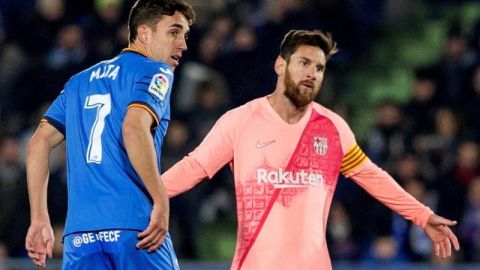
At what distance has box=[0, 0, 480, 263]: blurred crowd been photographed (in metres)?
11.6

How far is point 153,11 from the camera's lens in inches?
245

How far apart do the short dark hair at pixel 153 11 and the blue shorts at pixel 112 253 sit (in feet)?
3.41

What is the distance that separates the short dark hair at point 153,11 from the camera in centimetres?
621

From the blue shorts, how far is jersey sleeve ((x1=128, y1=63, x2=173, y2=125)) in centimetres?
58

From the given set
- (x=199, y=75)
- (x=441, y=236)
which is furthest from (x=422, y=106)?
(x=441, y=236)

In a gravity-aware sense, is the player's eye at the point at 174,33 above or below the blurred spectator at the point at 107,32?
below

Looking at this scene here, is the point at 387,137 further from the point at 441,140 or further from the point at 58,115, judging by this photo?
the point at 58,115

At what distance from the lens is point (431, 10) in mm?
15383

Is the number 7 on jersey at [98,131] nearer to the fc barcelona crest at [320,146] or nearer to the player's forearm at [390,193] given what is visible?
the fc barcelona crest at [320,146]

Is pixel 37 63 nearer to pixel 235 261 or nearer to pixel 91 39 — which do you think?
pixel 91 39

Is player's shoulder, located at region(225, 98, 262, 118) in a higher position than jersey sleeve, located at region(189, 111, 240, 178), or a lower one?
higher

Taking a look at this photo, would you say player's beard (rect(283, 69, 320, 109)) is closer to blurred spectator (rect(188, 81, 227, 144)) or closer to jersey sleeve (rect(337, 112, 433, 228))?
jersey sleeve (rect(337, 112, 433, 228))

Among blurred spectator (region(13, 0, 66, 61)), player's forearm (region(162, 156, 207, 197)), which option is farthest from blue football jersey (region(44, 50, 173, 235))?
blurred spectator (region(13, 0, 66, 61))

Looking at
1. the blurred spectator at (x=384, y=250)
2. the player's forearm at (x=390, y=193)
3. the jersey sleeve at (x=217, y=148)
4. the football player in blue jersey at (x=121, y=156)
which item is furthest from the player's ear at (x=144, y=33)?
the blurred spectator at (x=384, y=250)
